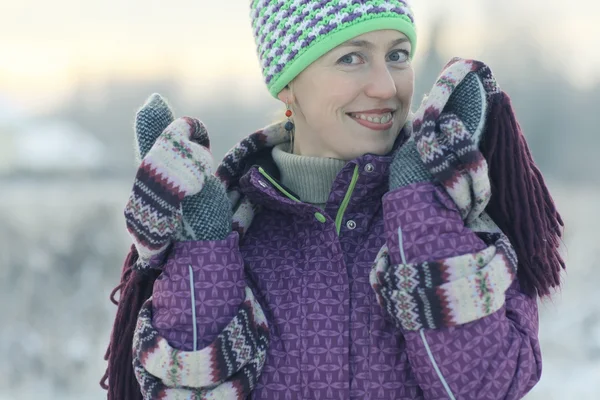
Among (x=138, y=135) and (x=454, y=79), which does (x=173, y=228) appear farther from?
(x=454, y=79)

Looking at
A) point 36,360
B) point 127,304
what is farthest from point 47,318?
point 127,304

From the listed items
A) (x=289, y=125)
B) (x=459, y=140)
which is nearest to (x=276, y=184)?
(x=289, y=125)

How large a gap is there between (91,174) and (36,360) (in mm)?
1036

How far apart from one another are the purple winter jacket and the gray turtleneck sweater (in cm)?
6

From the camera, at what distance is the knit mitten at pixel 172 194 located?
4.08 ft

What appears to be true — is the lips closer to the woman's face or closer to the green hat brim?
the woman's face

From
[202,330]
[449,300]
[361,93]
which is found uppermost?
[361,93]

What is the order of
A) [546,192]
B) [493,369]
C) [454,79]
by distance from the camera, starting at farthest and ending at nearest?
[546,192], [454,79], [493,369]

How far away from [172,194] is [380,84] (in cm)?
42

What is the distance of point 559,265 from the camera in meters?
1.29

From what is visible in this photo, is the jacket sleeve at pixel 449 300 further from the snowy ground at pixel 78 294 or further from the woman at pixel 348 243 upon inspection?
the snowy ground at pixel 78 294

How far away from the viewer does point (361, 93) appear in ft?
4.33

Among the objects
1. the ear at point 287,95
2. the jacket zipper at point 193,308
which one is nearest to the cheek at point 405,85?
the ear at point 287,95

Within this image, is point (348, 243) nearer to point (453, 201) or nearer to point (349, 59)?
point (453, 201)
